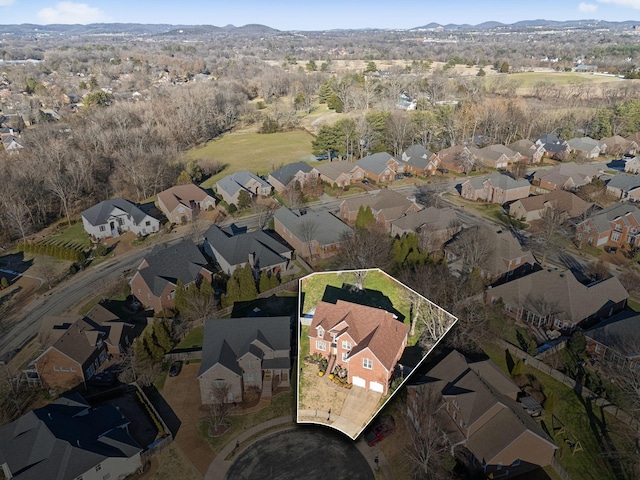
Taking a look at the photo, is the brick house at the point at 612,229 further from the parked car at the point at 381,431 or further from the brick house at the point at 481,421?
the parked car at the point at 381,431

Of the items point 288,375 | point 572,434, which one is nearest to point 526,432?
point 572,434

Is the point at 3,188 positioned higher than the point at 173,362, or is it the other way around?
the point at 3,188

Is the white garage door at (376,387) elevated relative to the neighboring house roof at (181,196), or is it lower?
elevated

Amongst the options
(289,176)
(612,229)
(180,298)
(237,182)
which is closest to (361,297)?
(180,298)

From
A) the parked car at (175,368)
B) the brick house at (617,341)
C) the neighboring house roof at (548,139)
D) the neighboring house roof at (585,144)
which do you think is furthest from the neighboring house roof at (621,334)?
the neighboring house roof at (585,144)

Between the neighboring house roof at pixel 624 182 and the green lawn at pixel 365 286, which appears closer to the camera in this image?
the green lawn at pixel 365 286

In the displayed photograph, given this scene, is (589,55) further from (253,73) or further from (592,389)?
(592,389)
